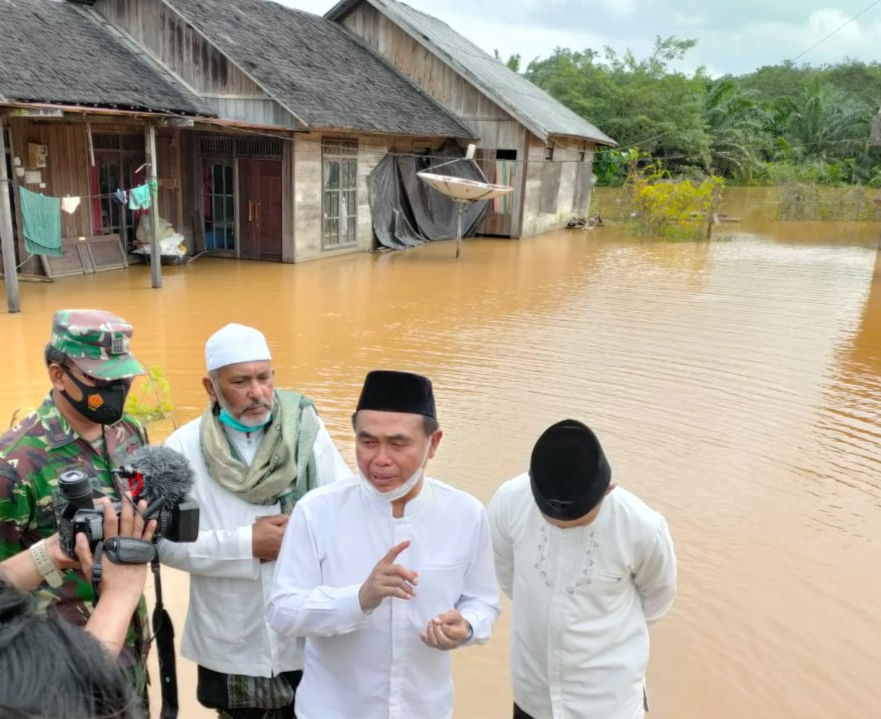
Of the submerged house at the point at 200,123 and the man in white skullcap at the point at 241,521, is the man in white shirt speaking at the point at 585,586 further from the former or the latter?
the submerged house at the point at 200,123

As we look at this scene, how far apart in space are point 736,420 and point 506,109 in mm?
13446

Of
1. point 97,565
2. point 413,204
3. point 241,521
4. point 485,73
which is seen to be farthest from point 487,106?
point 97,565

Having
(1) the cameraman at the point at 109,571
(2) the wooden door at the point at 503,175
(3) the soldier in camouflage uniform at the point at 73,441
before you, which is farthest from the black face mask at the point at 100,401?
(2) the wooden door at the point at 503,175

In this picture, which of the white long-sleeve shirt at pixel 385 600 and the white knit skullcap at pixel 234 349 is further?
the white knit skullcap at pixel 234 349

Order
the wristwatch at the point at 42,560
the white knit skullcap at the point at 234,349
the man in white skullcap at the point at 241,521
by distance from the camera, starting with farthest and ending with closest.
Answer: the white knit skullcap at the point at 234,349
the man in white skullcap at the point at 241,521
the wristwatch at the point at 42,560

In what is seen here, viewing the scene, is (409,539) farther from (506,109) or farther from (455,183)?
(506,109)

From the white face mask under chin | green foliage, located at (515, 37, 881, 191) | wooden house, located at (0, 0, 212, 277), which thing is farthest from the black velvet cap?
green foliage, located at (515, 37, 881, 191)

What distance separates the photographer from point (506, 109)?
18.5m

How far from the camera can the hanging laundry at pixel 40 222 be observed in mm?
10328

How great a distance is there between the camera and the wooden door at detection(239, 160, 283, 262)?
14.4 metres

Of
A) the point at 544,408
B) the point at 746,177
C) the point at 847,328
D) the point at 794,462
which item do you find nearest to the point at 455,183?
the point at 847,328

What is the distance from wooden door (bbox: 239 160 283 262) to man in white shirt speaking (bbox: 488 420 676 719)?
514 inches

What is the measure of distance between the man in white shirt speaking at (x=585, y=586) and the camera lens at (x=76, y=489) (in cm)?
113

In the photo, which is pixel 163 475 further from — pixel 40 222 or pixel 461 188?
pixel 461 188
